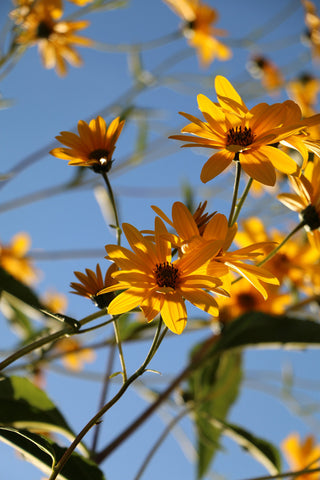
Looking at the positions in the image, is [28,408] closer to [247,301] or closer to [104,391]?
[104,391]

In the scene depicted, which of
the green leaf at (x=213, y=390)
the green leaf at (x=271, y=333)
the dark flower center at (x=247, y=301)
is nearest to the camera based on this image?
the green leaf at (x=271, y=333)

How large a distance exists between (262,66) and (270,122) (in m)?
1.66

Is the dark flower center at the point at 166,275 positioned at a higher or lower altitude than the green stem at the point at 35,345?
higher

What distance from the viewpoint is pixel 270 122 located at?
340 mm

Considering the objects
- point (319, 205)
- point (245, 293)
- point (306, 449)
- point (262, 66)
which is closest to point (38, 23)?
point (245, 293)

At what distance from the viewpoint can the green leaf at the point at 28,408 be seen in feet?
1.36

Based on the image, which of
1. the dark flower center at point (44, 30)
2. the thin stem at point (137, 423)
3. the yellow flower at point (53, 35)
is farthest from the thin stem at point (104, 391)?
the dark flower center at point (44, 30)

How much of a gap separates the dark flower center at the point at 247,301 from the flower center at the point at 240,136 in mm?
513

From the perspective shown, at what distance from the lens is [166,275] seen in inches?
12.6

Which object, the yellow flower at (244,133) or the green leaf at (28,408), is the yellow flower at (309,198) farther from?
the green leaf at (28,408)

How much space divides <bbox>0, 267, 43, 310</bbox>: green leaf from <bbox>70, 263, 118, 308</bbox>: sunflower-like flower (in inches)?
1.9

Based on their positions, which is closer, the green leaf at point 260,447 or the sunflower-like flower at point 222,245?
the sunflower-like flower at point 222,245

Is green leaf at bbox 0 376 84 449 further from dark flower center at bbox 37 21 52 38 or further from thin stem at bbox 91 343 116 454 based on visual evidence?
dark flower center at bbox 37 21 52 38

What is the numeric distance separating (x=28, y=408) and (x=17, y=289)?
11 centimetres
